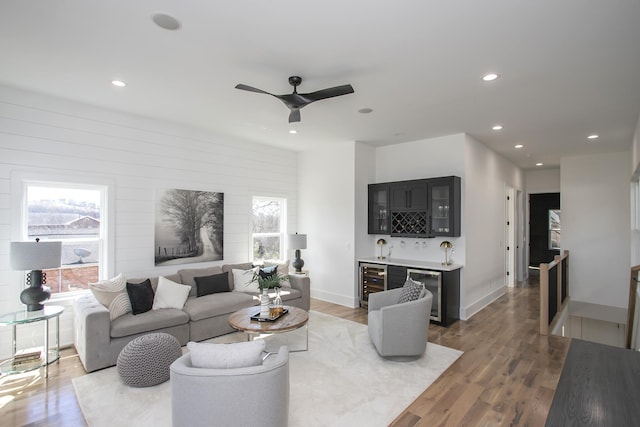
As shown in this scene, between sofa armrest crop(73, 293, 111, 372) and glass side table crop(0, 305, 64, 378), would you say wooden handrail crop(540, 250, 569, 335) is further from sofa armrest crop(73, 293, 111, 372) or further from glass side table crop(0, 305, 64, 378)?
glass side table crop(0, 305, 64, 378)

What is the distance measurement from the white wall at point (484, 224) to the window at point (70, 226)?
538cm

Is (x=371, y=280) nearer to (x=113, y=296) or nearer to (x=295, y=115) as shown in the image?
(x=295, y=115)

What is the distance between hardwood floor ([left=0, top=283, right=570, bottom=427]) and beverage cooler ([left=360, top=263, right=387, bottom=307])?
1273mm

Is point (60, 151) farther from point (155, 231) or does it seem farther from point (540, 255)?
point (540, 255)

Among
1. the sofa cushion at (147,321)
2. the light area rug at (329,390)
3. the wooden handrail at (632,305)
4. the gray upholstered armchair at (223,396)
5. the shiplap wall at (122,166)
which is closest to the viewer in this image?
the gray upholstered armchair at (223,396)

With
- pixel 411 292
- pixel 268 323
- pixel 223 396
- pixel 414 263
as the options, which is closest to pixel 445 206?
pixel 414 263

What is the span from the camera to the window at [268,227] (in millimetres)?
6145

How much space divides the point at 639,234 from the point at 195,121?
22.4ft

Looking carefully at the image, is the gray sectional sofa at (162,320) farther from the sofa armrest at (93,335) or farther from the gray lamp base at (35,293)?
the gray lamp base at (35,293)

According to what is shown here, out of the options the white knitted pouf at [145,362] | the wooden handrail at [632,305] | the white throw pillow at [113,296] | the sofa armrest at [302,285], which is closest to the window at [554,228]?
the wooden handrail at [632,305]

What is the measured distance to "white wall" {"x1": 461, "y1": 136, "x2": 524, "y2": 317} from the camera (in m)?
5.43

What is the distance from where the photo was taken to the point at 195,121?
15.6 feet

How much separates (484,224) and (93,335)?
612cm

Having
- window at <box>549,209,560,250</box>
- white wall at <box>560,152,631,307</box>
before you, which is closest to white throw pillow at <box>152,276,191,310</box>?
white wall at <box>560,152,631,307</box>
